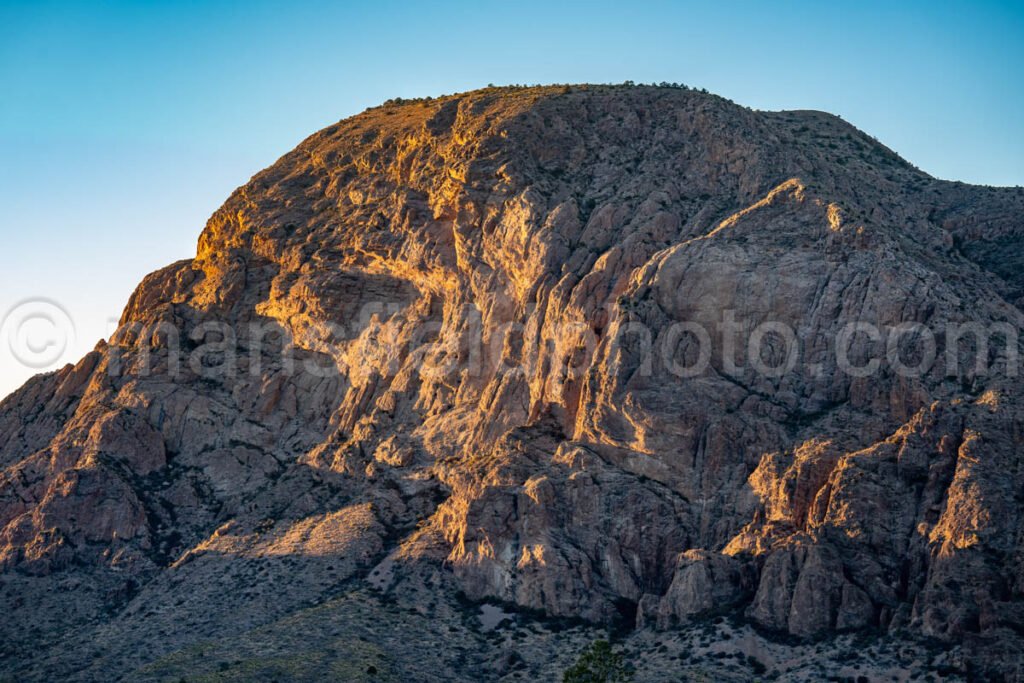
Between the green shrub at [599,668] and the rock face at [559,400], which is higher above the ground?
the rock face at [559,400]

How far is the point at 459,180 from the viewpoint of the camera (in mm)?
130500

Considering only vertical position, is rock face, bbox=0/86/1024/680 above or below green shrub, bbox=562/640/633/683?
above

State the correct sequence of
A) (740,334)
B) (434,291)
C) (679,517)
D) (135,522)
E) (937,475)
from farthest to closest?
1. (434,291)
2. (135,522)
3. (740,334)
4. (679,517)
5. (937,475)

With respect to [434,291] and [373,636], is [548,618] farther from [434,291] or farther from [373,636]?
[434,291]

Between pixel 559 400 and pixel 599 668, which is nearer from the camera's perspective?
pixel 599 668

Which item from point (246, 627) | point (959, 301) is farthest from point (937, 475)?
point (246, 627)

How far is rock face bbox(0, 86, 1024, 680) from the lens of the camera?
96.2m

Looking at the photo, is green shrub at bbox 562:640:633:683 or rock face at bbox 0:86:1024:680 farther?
rock face at bbox 0:86:1024:680

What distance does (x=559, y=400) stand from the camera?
363 feet

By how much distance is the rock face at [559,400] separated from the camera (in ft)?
316

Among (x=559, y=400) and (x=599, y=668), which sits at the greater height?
(x=559, y=400)

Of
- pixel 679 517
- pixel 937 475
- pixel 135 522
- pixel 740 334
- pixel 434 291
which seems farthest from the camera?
pixel 434 291

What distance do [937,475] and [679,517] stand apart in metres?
16.6

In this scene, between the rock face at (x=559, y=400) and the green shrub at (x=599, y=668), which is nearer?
the green shrub at (x=599, y=668)
